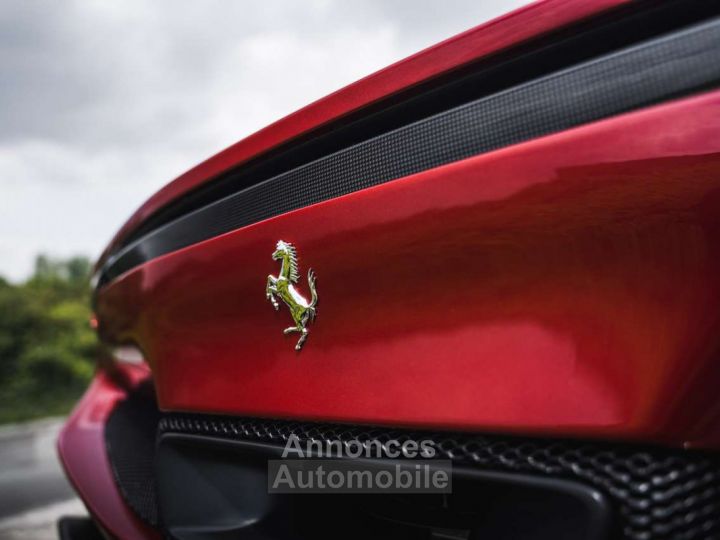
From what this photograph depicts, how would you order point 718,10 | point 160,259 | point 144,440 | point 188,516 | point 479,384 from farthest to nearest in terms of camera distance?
point 144,440 < point 160,259 < point 188,516 < point 479,384 < point 718,10

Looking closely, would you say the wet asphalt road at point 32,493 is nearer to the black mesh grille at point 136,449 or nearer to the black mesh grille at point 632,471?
the black mesh grille at point 136,449

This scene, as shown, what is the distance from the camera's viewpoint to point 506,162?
2.70 ft

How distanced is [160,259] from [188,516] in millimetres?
534

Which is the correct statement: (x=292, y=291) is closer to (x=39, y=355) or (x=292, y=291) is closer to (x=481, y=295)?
(x=481, y=295)

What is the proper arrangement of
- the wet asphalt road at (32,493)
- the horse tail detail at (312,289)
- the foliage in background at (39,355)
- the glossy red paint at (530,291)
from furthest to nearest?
1. the foliage in background at (39,355)
2. the wet asphalt road at (32,493)
3. the horse tail detail at (312,289)
4. the glossy red paint at (530,291)

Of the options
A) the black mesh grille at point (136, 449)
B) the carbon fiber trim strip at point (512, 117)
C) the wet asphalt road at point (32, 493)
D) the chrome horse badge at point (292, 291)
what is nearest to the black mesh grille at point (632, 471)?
the chrome horse badge at point (292, 291)

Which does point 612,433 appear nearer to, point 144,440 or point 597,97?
point 597,97

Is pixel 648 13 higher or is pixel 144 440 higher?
pixel 648 13

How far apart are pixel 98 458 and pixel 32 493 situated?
2.02 metres

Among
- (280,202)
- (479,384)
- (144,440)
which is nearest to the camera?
(479,384)

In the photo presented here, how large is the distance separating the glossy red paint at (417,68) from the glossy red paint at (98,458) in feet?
2.46

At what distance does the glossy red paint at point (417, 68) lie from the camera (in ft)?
2.67

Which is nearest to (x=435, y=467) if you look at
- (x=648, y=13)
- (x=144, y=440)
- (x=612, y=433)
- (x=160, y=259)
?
(x=612, y=433)

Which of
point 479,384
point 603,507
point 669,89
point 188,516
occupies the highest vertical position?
point 669,89
